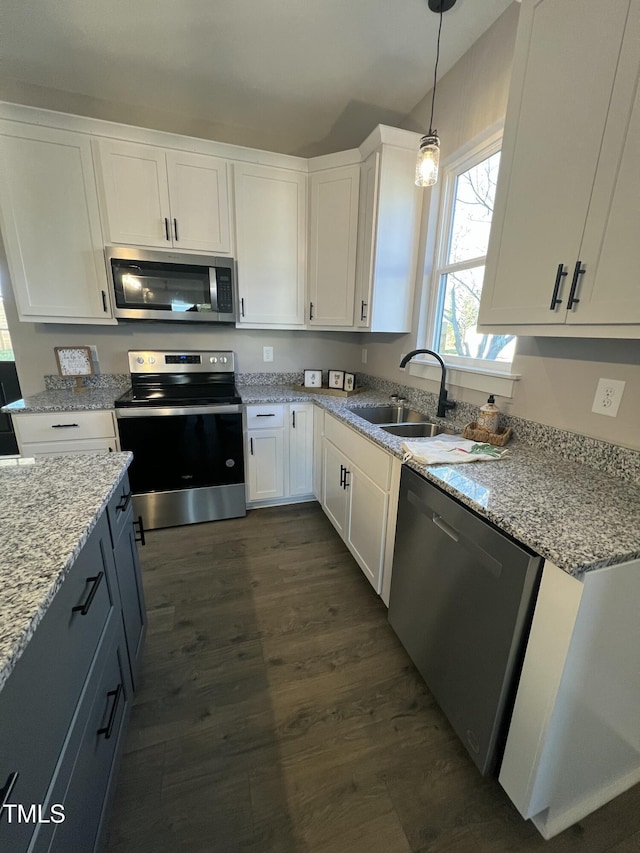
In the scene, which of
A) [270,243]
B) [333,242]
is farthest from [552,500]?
[270,243]

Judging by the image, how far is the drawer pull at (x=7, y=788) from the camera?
0.47m

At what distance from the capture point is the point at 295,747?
1.23 metres

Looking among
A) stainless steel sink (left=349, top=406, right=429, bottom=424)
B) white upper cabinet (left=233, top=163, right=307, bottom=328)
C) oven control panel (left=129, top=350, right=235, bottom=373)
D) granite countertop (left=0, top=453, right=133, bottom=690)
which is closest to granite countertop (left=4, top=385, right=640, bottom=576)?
stainless steel sink (left=349, top=406, right=429, bottom=424)

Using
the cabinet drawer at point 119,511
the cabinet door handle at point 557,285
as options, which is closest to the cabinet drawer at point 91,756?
the cabinet drawer at point 119,511

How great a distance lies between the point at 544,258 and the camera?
1154 millimetres

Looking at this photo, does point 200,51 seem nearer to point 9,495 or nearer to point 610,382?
point 9,495

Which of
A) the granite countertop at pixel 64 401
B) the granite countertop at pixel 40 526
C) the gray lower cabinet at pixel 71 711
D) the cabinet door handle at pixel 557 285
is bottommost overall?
the gray lower cabinet at pixel 71 711

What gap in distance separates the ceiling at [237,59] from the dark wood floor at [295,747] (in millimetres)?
2882

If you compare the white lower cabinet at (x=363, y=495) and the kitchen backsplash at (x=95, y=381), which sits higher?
the kitchen backsplash at (x=95, y=381)

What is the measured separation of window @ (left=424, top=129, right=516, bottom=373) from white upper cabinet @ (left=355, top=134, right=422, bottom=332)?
7.0 inches

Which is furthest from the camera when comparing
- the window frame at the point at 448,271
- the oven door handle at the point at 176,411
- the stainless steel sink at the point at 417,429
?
the oven door handle at the point at 176,411

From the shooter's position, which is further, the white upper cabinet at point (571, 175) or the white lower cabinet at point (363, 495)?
the white lower cabinet at point (363, 495)

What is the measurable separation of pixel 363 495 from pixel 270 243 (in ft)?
6.30

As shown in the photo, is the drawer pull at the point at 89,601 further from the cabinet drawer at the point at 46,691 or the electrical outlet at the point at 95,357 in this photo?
the electrical outlet at the point at 95,357
